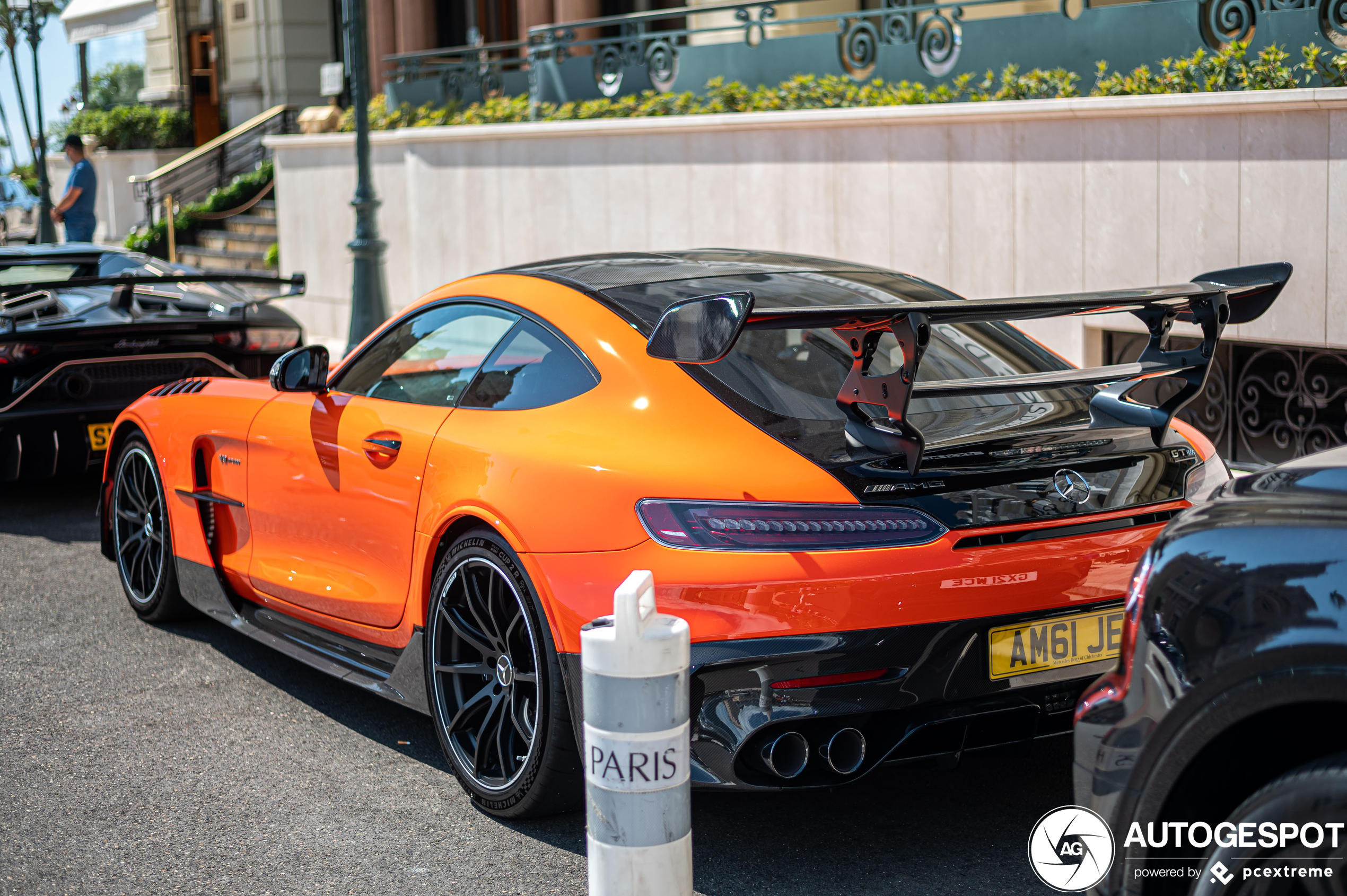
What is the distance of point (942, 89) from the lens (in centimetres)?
998

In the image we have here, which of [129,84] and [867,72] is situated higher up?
[129,84]

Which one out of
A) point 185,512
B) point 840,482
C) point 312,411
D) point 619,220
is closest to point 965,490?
point 840,482

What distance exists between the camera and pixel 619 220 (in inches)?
499

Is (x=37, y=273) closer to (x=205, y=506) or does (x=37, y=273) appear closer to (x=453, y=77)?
(x=205, y=506)

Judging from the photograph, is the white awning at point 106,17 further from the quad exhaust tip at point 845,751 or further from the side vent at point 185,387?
the quad exhaust tip at point 845,751

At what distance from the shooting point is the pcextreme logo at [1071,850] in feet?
8.13

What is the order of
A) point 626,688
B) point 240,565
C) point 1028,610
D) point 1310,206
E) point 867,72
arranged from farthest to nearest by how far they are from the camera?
point 867,72, point 1310,206, point 240,565, point 1028,610, point 626,688

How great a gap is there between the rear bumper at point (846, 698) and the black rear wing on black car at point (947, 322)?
0.44 metres

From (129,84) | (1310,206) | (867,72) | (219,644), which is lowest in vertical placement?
(219,644)

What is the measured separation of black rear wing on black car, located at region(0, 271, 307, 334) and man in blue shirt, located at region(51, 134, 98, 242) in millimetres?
7443

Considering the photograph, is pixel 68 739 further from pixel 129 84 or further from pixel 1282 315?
pixel 129 84

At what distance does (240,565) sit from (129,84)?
30810 millimetres

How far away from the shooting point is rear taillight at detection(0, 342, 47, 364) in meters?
7.57

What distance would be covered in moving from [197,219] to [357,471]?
19578 millimetres
